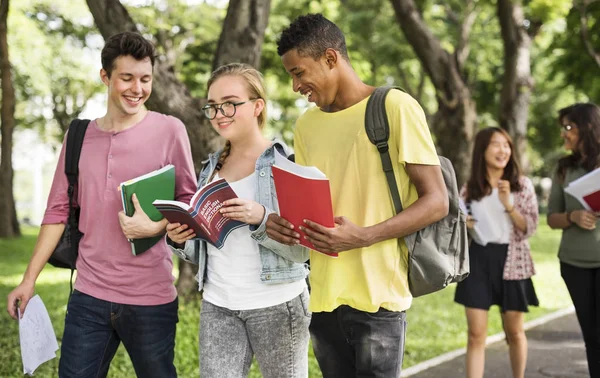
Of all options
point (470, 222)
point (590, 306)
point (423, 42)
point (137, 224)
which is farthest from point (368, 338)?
point (423, 42)

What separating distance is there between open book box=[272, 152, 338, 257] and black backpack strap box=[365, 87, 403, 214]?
0.33 metres

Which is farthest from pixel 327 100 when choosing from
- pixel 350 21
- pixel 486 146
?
pixel 350 21

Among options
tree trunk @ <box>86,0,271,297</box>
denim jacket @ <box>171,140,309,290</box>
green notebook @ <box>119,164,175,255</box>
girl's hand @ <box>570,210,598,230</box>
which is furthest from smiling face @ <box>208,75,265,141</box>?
tree trunk @ <box>86,0,271,297</box>

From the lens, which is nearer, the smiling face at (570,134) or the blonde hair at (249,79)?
the blonde hair at (249,79)

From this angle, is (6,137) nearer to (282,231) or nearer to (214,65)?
(214,65)

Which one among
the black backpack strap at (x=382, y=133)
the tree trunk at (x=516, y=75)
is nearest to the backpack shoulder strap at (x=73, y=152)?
the black backpack strap at (x=382, y=133)

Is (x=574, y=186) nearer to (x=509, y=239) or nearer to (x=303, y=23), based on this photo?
(x=509, y=239)

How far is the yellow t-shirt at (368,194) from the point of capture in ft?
9.63

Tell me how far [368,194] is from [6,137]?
1887 centimetres

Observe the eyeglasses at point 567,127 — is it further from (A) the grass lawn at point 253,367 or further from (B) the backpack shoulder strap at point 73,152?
(B) the backpack shoulder strap at point 73,152

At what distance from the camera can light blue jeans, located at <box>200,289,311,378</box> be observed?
3.37m

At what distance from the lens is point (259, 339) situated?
3.39 m

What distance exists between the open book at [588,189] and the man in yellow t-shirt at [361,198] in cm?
239

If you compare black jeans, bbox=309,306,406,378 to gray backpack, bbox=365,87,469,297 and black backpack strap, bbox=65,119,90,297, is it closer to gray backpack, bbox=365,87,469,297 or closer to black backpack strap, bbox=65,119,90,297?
gray backpack, bbox=365,87,469,297
